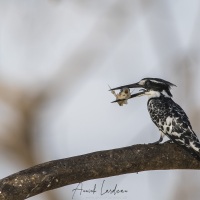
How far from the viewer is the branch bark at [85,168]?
3111 millimetres

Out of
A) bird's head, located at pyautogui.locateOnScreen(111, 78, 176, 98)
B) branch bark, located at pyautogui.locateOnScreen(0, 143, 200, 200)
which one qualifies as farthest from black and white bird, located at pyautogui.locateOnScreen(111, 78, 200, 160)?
branch bark, located at pyautogui.locateOnScreen(0, 143, 200, 200)

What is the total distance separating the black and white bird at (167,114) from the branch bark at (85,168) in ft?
1.75

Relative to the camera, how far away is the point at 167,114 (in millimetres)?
5016

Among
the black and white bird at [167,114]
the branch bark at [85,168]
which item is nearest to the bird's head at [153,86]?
the black and white bird at [167,114]

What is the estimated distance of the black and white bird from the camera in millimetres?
4535

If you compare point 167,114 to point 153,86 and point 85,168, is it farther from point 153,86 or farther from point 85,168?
point 85,168

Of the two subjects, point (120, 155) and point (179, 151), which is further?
point (179, 151)

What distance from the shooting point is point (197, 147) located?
171 inches

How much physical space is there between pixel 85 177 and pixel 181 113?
6.08 feet

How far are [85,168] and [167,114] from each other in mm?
1852

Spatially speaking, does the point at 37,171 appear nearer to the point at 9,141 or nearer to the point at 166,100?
the point at 9,141

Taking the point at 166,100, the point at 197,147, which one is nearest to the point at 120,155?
the point at 197,147

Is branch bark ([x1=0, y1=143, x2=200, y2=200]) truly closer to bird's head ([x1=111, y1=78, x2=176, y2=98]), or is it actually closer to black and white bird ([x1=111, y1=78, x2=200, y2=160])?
black and white bird ([x1=111, y1=78, x2=200, y2=160])

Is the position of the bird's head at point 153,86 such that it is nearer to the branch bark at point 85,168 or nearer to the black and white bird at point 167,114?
the black and white bird at point 167,114
